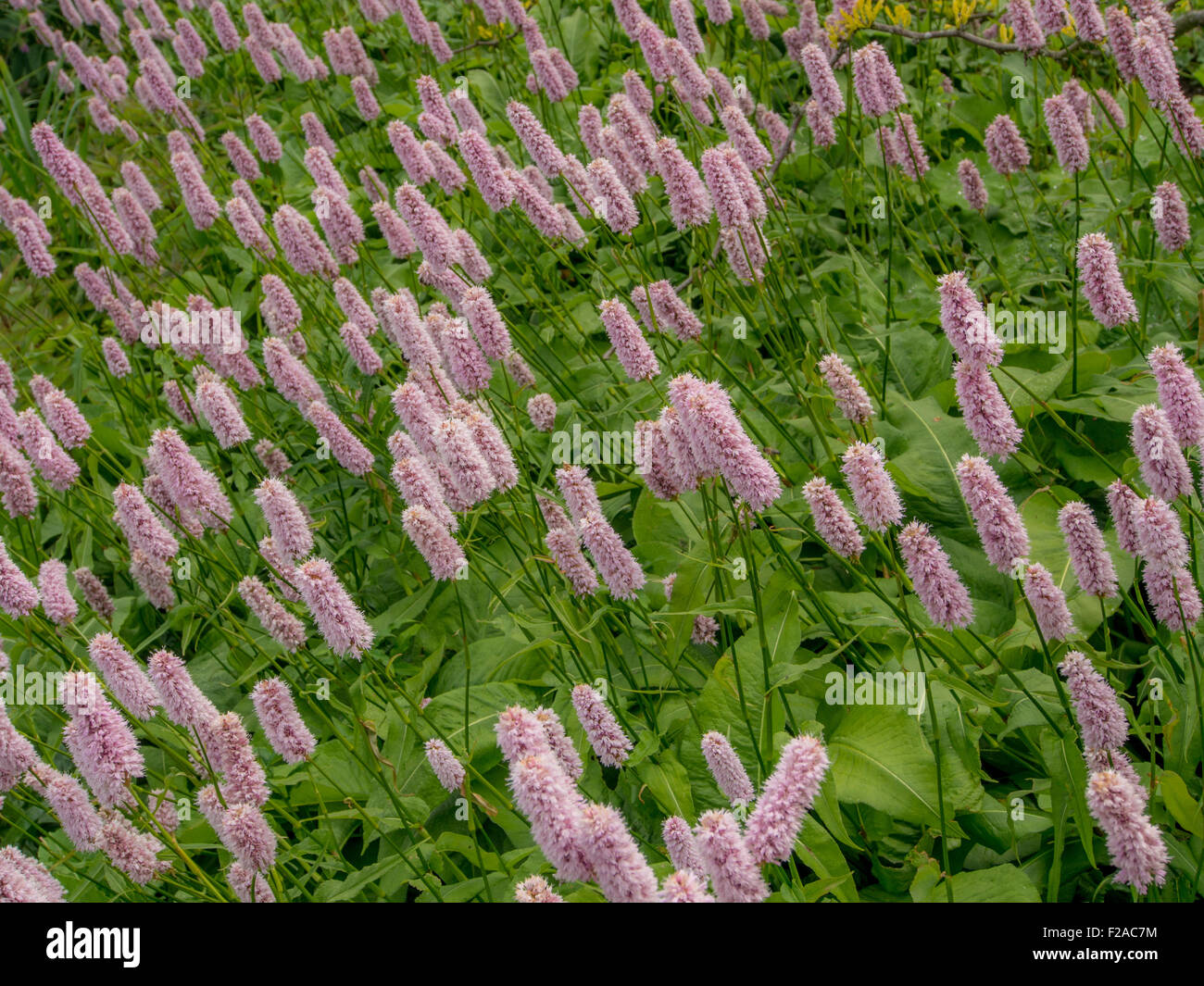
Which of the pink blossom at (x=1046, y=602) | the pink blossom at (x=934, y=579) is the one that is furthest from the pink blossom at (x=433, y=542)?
the pink blossom at (x=1046, y=602)

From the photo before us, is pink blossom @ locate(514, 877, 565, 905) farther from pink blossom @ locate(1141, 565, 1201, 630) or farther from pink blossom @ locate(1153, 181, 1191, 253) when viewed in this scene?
pink blossom @ locate(1153, 181, 1191, 253)

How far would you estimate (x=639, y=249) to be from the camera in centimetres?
525

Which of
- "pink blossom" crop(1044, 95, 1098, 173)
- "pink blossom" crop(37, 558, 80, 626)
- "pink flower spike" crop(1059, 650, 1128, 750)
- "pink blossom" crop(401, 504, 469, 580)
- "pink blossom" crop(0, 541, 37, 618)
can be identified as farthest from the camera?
"pink blossom" crop(1044, 95, 1098, 173)

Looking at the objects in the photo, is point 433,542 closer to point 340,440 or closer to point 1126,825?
point 340,440

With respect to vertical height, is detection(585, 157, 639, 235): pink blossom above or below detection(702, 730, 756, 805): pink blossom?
above

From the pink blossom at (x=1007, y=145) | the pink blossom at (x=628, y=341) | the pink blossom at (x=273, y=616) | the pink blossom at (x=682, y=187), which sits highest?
the pink blossom at (x=1007, y=145)

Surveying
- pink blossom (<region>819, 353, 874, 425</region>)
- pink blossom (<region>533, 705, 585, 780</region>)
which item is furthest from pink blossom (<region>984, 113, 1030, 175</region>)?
pink blossom (<region>533, 705, 585, 780</region>)

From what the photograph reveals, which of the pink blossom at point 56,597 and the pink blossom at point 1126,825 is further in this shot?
the pink blossom at point 56,597

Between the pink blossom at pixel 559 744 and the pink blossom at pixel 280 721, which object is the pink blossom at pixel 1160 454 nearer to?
the pink blossom at pixel 559 744

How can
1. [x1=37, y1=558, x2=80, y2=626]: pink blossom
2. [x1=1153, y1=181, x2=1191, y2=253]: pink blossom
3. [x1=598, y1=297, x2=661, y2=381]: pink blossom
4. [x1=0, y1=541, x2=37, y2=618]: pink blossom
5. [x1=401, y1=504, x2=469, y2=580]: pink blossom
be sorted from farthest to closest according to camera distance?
[x1=1153, y1=181, x2=1191, y2=253]: pink blossom
[x1=37, y1=558, x2=80, y2=626]: pink blossom
[x1=598, y1=297, x2=661, y2=381]: pink blossom
[x1=0, y1=541, x2=37, y2=618]: pink blossom
[x1=401, y1=504, x2=469, y2=580]: pink blossom

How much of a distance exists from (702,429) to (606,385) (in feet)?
7.65

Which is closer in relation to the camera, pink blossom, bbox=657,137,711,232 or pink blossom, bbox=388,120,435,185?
pink blossom, bbox=657,137,711,232

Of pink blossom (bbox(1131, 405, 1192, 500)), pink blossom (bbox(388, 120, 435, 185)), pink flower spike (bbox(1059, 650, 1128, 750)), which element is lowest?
pink flower spike (bbox(1059, 650, 1128, 750))

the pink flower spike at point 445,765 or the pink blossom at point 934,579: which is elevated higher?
the pink blossom at point 934,579
